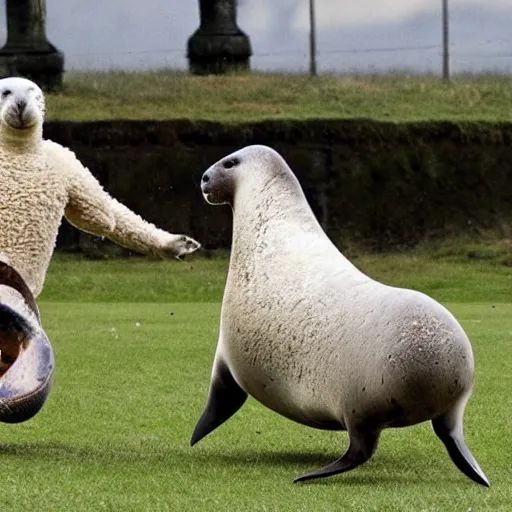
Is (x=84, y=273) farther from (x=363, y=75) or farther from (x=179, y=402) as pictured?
(x=179, y=402)

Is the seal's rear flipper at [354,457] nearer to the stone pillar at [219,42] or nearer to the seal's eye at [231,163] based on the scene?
the seal's eye at [231,163]

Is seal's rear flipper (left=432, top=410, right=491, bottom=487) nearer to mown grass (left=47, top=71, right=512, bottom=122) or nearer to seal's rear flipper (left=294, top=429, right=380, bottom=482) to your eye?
seal's rear flipper (left=294, top=429, right=380, bottom=482)

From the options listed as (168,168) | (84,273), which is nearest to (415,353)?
(84,273)

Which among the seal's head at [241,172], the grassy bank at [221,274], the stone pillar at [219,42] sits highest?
the seal's head at [241,172]

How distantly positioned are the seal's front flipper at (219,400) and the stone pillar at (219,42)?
17.5 m

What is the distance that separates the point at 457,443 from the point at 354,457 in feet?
1.19

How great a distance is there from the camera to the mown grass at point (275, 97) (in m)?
20.2

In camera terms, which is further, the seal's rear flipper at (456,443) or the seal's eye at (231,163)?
the seal's eye at (231,163)

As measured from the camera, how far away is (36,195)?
5625mm

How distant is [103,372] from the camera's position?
8.35 m

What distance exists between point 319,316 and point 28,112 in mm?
1428

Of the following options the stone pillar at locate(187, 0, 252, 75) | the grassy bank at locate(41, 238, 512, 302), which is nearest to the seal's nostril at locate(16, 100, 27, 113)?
the grassy bank at locate(41, 238, 512, 302)

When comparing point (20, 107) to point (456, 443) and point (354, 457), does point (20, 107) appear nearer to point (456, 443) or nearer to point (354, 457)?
point (354, 457)

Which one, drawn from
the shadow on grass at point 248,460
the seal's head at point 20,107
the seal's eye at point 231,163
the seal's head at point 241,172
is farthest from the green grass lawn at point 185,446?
the seal's head at point 20,107
